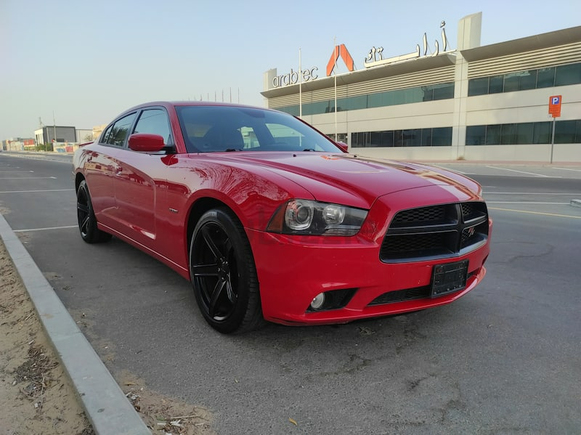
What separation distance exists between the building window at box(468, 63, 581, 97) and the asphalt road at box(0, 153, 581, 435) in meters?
27.8

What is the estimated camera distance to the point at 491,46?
2866 centimetres

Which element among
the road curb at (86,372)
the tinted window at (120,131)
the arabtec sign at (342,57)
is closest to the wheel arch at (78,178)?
the tinted window at (120,131)

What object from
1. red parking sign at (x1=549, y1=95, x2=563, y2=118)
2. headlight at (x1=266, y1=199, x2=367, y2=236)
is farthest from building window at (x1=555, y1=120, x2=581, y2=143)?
headlight at (x1=266, y1=199, x2=367, y2=236)

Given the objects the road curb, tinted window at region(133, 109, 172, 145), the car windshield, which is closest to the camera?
the road curb

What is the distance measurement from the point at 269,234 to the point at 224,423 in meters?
0.96

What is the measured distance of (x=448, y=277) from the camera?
258 centimetres

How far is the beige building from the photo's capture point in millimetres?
26828

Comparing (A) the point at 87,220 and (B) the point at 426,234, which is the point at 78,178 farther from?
(B) the point at 426,234

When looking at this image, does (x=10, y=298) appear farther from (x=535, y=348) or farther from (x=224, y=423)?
(x=535, y=348)

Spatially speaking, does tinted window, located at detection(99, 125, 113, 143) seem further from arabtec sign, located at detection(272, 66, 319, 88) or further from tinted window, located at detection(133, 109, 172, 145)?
arabtec sign, located at detection(272, 66, 319, 88)

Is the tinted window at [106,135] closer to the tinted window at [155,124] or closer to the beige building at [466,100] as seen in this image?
the tinted window at [155,124]

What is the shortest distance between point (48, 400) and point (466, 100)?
33662mm

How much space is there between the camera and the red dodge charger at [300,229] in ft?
7.62

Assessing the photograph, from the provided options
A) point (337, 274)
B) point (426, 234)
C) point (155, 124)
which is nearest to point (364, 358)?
point (337, 274)
